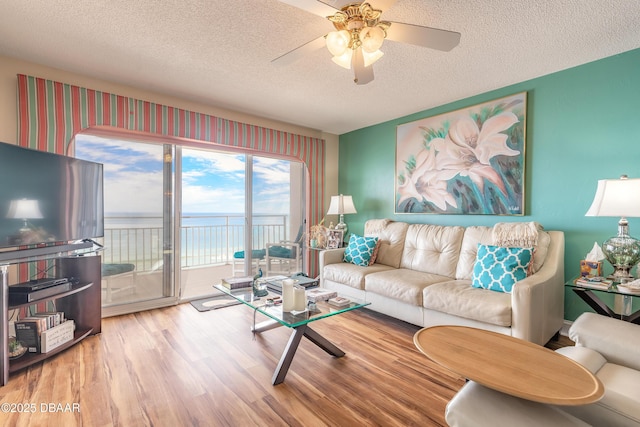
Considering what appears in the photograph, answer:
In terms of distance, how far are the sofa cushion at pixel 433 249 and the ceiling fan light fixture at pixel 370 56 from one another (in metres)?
2.07

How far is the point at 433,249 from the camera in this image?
3289mm

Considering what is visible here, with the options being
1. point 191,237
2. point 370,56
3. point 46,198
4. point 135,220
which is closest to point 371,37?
point 370,56

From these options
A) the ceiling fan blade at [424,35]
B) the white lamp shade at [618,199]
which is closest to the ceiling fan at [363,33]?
the ceiling fan blade at [424,35]

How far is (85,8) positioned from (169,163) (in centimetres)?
174

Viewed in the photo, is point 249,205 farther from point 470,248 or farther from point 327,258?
point 470,248

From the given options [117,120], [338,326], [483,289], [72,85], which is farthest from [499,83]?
[72,85]

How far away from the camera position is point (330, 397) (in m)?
1.80

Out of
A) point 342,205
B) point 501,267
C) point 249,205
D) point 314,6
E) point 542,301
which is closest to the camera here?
point 314,6

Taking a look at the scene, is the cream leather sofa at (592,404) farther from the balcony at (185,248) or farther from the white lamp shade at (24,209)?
the balcony at (185,248)

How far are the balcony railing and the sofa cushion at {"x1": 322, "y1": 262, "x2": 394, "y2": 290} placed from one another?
1210mm

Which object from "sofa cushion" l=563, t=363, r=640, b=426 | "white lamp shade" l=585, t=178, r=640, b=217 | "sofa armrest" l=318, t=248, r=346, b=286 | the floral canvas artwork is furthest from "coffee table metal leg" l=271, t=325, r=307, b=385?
the floral canvas artwork

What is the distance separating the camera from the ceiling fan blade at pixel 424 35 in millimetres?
1615

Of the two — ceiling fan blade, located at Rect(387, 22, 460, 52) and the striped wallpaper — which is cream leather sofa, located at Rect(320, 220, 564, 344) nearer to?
ceiling fan blade, located at Rect(387, 22, 460, 52)

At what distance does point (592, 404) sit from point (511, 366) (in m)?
0.32
